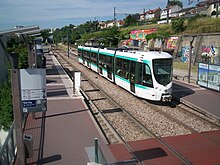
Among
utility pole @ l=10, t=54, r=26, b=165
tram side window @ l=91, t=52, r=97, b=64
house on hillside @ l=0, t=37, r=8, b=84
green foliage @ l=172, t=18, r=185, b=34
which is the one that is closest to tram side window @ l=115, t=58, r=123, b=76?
tram side window @ l=91, t=52, r=97, b=64

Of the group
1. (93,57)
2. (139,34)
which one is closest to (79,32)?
(139,34)

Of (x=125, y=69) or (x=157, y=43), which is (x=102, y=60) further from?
(x=157, y=43)

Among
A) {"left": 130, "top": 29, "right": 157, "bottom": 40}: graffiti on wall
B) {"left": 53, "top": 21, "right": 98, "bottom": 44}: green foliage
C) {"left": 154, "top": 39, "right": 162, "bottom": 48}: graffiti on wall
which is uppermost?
{"left": 53, "top": 21, "right": 98, "bottom": 44}: green foliage

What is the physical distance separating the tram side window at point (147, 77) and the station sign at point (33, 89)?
646 centimetres

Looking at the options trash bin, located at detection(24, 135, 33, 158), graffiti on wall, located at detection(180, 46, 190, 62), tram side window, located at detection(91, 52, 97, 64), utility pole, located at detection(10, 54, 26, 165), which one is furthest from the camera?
graffiti on wall, located at detection(180, 46, 190, 62)

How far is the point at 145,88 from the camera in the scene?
13.0 metres

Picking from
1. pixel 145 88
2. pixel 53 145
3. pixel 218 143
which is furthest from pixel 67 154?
pixel 145 88

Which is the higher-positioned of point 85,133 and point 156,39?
point 156,39

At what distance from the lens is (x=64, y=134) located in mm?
8852

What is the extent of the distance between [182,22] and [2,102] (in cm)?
3690

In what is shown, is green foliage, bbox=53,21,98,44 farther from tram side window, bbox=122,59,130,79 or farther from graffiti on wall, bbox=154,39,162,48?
tram side window, bbox=122,59,130,79

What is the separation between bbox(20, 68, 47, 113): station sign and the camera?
7.10 m

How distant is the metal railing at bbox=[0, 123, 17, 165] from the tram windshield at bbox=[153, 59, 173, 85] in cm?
771

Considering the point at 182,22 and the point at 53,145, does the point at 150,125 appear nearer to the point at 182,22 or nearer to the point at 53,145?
the point at 53,145
